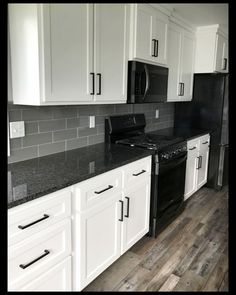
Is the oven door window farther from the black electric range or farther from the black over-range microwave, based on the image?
the black over-range microwave

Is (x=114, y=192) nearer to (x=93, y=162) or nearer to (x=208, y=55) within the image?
(x=93, y=162)

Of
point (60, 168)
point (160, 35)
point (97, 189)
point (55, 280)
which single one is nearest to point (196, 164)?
point (160, 35)

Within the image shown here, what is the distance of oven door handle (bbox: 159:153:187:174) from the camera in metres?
2.45

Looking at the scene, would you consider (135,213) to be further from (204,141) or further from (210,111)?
(210,111)

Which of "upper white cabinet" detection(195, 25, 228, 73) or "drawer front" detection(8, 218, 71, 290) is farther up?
"upper white cabinet" detection(195, 25, 228, 73)

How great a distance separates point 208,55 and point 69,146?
97.7 inches

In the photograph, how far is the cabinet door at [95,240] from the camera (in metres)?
1.65

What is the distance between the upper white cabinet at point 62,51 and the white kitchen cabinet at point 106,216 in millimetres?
624

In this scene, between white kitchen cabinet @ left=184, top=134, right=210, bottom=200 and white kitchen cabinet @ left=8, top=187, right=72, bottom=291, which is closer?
white kitchen cabinet @ left=8, top=187, right=72, bottom=291

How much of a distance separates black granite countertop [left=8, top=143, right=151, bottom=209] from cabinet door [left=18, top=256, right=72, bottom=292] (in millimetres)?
465

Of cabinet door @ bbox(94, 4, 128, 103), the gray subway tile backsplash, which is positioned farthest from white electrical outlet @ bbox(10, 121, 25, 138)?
cabinet door @ bbox(94, 4, 128, 103)

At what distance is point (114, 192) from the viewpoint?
1.91 metres
